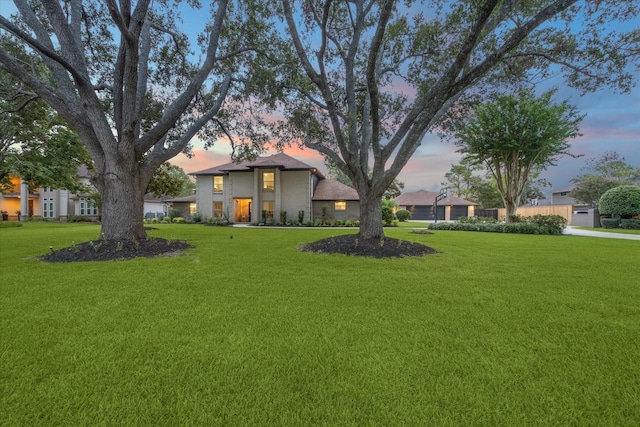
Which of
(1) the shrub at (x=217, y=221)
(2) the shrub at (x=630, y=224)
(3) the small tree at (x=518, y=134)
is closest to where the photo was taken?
(3) the small tree at (x=518, y=134)

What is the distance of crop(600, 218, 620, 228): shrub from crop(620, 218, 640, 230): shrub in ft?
1.66

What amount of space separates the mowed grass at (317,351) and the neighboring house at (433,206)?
3549 cm

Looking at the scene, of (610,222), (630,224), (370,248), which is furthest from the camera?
(610,222)

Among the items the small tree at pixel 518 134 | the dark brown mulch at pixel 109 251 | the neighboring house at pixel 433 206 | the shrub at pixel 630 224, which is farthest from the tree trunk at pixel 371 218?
the neighboring house at pixel 433 206

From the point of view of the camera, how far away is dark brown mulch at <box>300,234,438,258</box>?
750 cm

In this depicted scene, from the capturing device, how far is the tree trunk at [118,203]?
747cm

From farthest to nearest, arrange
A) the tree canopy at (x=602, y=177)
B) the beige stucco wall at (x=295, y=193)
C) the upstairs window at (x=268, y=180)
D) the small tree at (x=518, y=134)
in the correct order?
the tree canopy at (x=602, y=177) → the upstairs window at (x=268, y=180) → the beige stucco wall at (x=295, y=193) → the small tree at (x=518, y=134)

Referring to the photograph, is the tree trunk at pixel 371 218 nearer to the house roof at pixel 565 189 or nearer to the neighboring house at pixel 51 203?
the neighboring house at pixel 51 203

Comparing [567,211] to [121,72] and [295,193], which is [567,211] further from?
[121,72]

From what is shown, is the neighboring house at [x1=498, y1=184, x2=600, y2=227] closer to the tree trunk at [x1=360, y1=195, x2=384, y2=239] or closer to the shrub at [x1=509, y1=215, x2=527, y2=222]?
the shrub at [x1=509, y1=215, x2=527, y2=222]

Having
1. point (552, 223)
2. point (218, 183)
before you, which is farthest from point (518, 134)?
point (218, 183)

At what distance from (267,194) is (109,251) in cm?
1619

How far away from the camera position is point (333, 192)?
79.4ft

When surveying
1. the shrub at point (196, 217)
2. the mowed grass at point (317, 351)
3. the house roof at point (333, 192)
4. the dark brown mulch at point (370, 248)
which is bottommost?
the mowed grass at point (317, 351)
